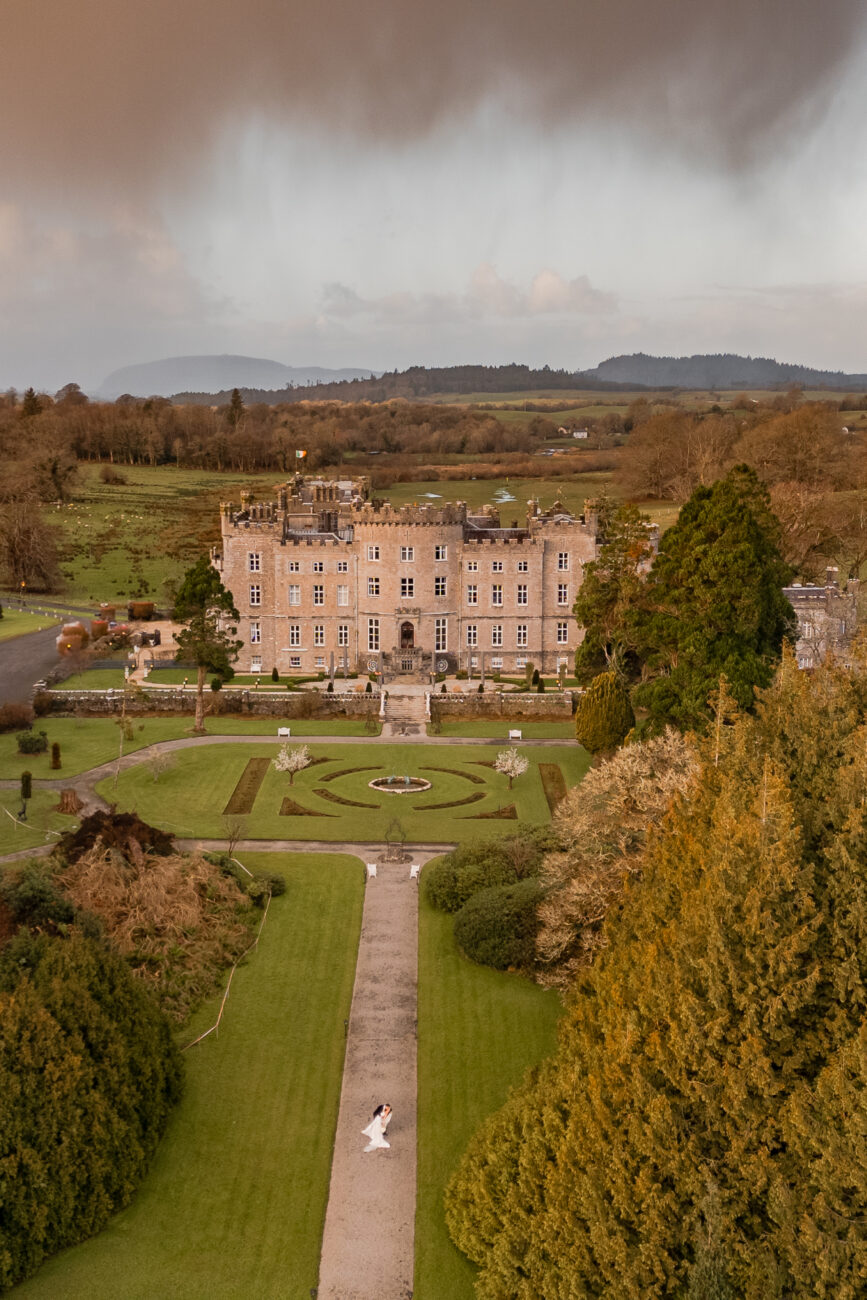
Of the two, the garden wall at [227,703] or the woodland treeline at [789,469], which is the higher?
the woodland treeline at [789,469]

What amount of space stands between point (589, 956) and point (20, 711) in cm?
3820

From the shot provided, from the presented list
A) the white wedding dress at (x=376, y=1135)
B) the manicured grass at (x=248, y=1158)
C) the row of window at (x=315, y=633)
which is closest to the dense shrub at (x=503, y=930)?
the manicured grass at (x=248, y=1158)

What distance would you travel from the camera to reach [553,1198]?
19.0 metres

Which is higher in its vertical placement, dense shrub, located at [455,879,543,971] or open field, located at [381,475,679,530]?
open field, located at [381,475,679,530]

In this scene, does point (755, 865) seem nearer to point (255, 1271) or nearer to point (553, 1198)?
point (553, 1198)

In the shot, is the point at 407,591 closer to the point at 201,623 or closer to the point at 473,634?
the point at 473,634

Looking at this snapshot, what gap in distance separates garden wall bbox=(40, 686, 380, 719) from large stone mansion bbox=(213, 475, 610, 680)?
834 centimetres

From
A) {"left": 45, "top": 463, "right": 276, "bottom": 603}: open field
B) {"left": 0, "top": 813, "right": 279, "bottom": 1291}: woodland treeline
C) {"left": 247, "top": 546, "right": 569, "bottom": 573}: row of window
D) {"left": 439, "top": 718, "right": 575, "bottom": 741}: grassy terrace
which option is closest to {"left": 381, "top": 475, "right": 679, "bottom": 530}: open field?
{"left": 45, "top": 463, "right": 276, "bottom": 603}: open field

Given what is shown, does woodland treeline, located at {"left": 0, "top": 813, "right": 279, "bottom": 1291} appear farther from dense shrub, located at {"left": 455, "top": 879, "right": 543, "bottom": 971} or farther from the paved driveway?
the paved driveway

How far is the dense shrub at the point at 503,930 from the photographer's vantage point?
31.9m

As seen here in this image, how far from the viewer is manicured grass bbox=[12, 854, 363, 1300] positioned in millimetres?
20422

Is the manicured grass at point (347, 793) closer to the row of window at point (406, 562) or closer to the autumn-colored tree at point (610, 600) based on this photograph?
the autumn-colored tree at point (610, 600)

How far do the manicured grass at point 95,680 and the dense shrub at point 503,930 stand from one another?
120ft

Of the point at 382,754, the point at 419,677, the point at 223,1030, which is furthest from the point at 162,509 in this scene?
the point at 223,1030
